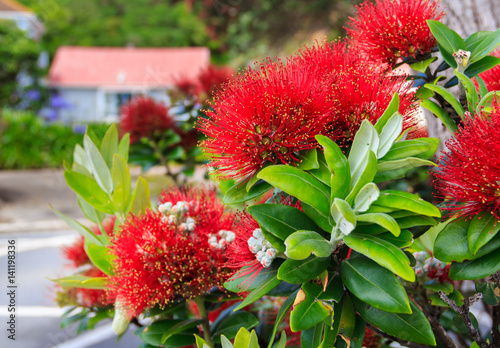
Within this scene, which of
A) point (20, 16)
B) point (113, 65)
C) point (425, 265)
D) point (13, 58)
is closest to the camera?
point (425, 265)

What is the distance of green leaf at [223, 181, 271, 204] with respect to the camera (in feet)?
1.42

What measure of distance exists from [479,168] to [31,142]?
7.74 m

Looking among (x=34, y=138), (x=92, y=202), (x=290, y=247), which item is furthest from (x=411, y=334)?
(x=34, y=138)

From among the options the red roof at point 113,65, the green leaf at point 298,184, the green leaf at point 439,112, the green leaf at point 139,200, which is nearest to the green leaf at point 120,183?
the green leaf at point 139,200

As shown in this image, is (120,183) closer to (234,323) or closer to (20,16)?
(234,323)

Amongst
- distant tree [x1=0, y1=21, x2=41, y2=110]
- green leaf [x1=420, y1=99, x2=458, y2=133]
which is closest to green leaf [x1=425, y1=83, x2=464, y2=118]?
green leaf [x1=420, y1=99, x2=458, y2=133]

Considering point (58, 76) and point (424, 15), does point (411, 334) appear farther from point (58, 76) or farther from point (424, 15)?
point (58, 76)

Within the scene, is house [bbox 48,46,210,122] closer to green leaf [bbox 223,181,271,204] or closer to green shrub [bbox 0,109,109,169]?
green shrub [bbox 0,109,109,169]

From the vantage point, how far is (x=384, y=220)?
0.34 metres

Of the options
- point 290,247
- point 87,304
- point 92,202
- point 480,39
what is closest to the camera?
point 290,247

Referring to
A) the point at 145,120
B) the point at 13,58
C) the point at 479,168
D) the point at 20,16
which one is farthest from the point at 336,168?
the point at 20,16

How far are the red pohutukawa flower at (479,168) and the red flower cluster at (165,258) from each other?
284mm

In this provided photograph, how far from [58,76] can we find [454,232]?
633 inches

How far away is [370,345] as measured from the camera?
2.31ft
